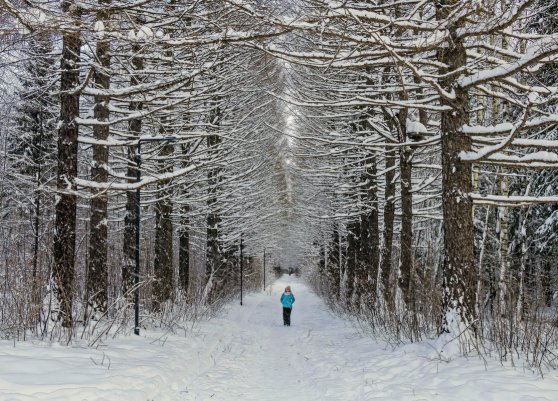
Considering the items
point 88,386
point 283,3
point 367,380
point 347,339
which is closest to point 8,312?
point 88,386

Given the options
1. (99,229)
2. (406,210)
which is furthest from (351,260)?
(99,229)

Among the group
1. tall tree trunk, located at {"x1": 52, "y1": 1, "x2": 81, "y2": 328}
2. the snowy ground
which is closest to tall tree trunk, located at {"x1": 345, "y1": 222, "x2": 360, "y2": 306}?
the snowy ground

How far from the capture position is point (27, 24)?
5.29 meters

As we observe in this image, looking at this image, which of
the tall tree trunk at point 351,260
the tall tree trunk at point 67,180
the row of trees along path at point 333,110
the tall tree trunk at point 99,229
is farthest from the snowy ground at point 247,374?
the tall tree trunk at point 351,260

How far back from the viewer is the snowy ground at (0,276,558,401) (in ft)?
15.3

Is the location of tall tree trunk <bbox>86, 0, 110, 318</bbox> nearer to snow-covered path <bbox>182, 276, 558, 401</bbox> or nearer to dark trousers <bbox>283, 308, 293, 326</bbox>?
snow-covered path <bbox>182, 276, 558, 401</bbox>

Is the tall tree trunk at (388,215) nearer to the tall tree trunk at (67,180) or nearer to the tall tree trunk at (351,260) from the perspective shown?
the tall tree trunk at (351,260)

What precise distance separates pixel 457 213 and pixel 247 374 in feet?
14.3

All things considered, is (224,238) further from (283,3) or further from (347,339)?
(283,3)

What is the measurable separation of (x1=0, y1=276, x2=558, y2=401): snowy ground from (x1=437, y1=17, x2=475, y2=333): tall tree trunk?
0.70 m

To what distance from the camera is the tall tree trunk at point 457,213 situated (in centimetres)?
641

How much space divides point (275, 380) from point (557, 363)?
13.3 ft

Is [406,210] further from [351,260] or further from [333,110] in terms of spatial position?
[351,260]

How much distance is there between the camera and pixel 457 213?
259 inches
